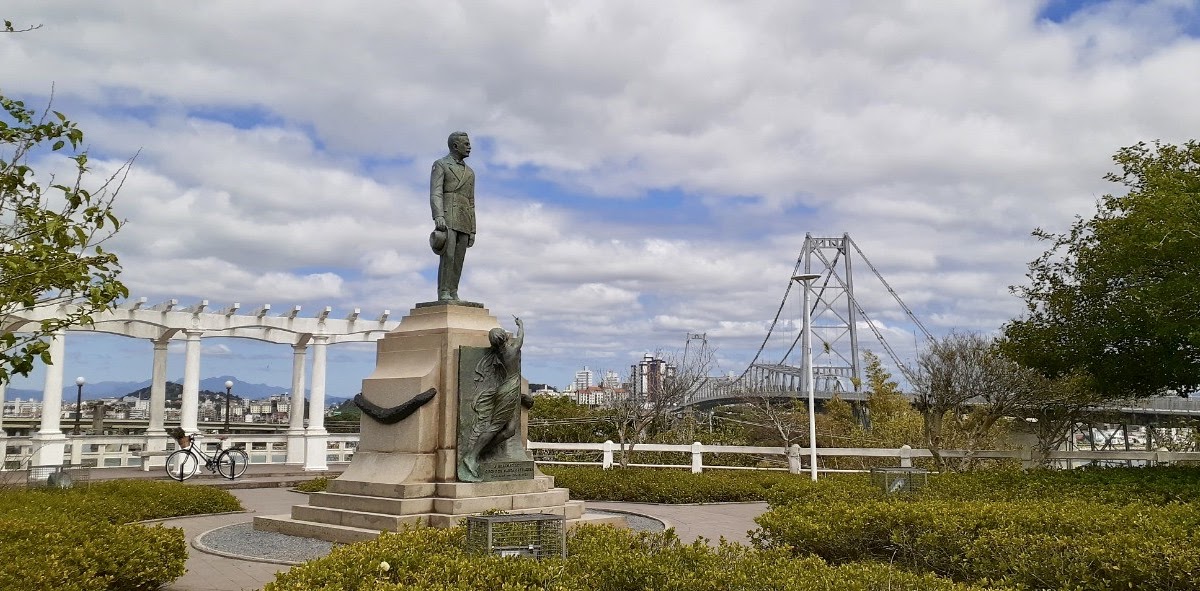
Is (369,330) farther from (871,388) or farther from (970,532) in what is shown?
(970,532)

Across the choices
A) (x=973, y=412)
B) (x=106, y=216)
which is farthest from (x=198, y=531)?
(x=973, y=412)

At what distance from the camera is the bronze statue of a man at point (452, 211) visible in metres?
9.75

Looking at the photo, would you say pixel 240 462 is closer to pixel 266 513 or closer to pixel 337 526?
pixel 266 513

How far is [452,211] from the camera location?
9.77m

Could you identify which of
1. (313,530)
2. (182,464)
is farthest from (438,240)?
(182,464)

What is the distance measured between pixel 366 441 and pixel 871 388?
1592cm

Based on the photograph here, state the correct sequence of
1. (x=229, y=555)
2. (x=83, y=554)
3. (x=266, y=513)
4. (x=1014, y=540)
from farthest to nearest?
(x=266, y=513) < (x=229, y=555) < (x=1014, y=540) < (x=83, y=554)

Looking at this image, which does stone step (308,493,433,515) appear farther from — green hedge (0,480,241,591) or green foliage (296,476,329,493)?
green foliage (296,476,329,493)

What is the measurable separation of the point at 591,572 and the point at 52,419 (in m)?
15.8

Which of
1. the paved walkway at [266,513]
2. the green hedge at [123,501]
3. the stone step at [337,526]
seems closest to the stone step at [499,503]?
the stone step at [337,526]

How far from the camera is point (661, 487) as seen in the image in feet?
44.2

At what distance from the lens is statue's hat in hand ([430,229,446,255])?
9695 millimetres

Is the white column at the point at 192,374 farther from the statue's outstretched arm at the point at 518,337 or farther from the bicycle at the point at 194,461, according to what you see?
the statue's outstretched arm at the point at 518,337

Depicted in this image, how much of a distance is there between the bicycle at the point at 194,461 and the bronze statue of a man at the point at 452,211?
30.5ft
